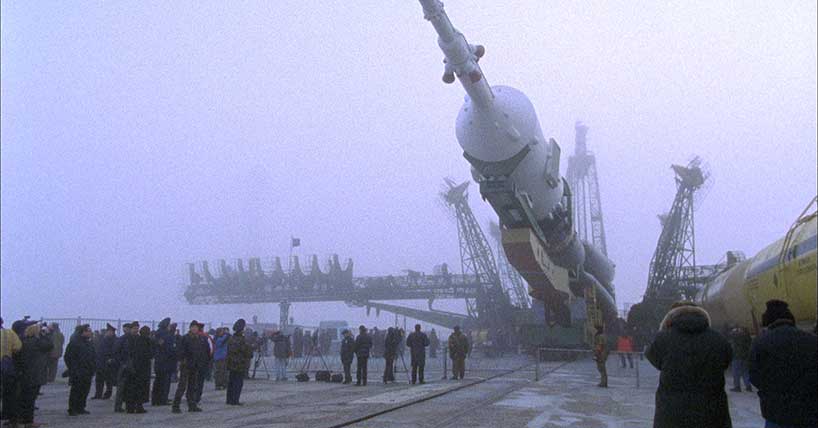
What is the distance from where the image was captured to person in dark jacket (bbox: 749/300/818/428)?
4.40m

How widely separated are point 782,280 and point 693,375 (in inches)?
333

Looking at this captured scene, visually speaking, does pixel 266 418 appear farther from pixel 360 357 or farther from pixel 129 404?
pixel 360 357

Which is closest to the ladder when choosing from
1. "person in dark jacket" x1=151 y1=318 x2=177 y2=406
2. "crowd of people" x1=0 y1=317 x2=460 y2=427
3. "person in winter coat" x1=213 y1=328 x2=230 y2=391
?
"person in winter coat" x1=213 y1=328 x2=230 y2=391

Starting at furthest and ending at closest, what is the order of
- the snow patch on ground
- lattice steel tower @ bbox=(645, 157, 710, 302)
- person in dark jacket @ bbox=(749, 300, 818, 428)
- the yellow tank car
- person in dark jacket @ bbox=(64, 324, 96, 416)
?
lattice steel tower @ bbox=(645, 157, 710, 302)
the snow patch on ground
person in dark jacket @ bbox=(64, 324, 96, 416)
the yellow tank car
person in dark jacket @ bbox=(749, 300, 818, 428)

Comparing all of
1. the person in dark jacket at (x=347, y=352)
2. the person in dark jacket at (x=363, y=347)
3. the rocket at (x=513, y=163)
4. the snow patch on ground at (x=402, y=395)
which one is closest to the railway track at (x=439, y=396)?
the snow patch on ground at (x=402, y=395)

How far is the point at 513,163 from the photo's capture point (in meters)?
18.0

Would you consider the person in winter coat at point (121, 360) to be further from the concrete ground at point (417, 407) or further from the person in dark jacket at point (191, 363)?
the person in dark jacket at point (191, 363)

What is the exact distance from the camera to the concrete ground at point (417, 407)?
887cm

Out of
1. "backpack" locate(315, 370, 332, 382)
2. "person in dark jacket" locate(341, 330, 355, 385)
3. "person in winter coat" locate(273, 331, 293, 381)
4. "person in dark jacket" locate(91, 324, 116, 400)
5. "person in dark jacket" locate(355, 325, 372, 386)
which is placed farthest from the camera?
"person in winter coat" locate(273, 331, 293, 381)

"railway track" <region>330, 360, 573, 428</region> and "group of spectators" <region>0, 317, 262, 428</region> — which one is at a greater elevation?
"group of spectators" <region>0, 317, 262, 428</region>

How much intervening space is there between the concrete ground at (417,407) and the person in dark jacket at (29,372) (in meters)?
0.62

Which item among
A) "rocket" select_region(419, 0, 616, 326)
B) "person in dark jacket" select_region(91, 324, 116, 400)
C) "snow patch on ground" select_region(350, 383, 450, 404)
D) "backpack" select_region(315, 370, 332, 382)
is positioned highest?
"rocket" select_region(419, 0, 616, 326)

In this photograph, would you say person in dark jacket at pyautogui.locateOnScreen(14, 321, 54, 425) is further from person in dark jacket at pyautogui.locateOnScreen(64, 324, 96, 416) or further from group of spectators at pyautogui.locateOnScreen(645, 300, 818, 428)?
group of spectators at pyautogui.locateOnScreen(645, 300, 818, 428)

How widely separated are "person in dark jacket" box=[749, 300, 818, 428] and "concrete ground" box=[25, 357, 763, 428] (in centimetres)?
421
